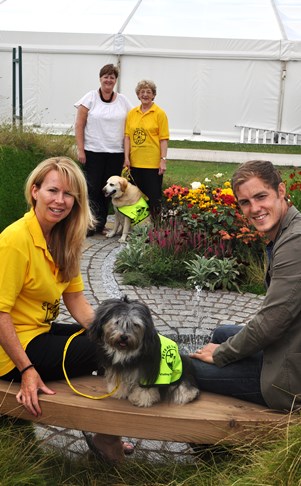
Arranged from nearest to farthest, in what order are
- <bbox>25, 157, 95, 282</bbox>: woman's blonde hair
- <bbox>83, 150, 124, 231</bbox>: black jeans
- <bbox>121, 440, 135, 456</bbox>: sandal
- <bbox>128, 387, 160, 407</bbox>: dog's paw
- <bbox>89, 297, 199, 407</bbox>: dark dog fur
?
<bbox>89, 297, 199, 407</bbox>: dark dog fur, <bbox>128, 387, 160, 407</bbox>: dog's paw, <bbox>25, 157, 95, 282</bbox>: woman's blonde hair, <bbox>121, 440, 135, 456</bbox>: sandal, <bbox>83, 150, 124, 231</bbox>: black jeans

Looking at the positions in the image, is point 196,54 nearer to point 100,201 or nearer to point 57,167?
point 100,201

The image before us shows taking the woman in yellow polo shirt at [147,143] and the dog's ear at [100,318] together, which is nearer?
the dog's ear at [100,318]

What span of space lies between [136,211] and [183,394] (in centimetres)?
577

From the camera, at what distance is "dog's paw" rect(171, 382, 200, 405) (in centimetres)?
333

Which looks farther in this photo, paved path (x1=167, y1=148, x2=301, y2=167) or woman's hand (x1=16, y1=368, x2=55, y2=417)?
paved path (x1=167, y1=148, x2=301, y2=167)

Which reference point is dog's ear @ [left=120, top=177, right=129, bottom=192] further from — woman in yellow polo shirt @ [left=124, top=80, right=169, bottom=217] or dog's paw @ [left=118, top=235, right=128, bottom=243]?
dog's paw @ [left=118, top=235, right=128, bottom=243]

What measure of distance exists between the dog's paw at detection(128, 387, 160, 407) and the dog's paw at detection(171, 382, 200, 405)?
0.10 m

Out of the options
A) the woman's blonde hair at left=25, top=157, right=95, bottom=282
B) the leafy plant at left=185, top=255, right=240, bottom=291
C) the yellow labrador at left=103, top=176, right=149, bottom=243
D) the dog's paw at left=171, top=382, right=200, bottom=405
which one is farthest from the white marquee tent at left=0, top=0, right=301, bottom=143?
the dog's paw at left=171, top=382, right=200, bottom=405

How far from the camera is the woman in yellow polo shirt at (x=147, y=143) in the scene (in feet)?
30.0

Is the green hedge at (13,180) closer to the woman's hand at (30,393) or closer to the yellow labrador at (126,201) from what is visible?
the yellow labrador at (126,201)

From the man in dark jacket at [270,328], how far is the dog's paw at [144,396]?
0.30 metres

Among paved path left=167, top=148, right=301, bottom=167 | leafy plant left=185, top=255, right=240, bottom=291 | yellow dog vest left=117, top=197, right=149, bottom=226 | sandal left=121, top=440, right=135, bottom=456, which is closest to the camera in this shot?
sandal left=121, top=440, right=135, bottom=456

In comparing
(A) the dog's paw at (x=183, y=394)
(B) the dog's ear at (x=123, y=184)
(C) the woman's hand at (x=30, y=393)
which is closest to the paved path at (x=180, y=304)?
(B) the dog's ear at (x=123, y=184)

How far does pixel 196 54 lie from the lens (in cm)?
2072
